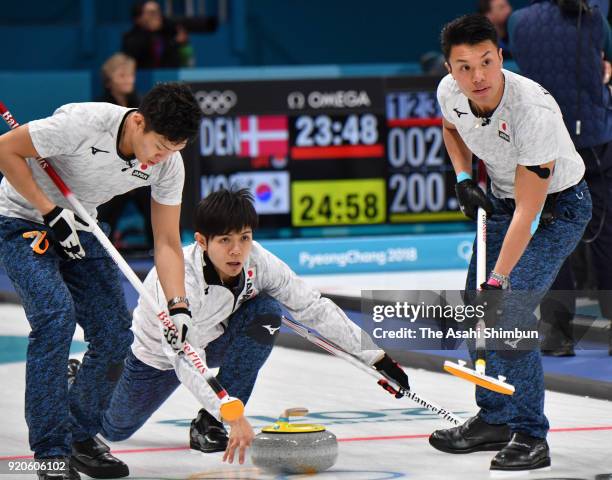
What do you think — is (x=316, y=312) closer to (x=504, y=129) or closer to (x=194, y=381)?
(x=194, y=381)

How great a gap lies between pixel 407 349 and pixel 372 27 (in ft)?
35.6

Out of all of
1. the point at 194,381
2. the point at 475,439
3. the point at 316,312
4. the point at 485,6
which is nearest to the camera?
the point at 194,381

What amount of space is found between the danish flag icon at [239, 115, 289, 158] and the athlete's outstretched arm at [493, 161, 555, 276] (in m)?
5.90

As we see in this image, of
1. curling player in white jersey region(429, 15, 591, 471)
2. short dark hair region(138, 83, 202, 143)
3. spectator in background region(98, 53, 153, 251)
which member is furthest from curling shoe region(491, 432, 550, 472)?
spectator in background region(98, 53, 153, 251)

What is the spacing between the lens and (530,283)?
4965 mm

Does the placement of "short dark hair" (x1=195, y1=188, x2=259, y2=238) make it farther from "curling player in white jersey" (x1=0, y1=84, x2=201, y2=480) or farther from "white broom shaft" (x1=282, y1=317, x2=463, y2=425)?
"white broom shaft" (x1=282, y1=317, x2=463, y2=425)

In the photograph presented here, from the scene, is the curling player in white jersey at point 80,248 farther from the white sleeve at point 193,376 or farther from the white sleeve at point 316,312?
the white sleeve at point 316,312

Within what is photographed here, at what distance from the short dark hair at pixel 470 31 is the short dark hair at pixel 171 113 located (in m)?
0.94

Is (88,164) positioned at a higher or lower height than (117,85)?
higher

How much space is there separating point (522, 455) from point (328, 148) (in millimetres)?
6070

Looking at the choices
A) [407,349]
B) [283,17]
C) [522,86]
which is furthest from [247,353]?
[283,17]

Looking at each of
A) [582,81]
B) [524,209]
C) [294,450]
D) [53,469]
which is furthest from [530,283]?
[582,81]

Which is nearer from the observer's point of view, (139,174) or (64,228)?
(64,228)

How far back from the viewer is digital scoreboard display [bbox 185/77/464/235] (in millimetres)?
10555
